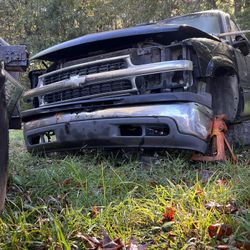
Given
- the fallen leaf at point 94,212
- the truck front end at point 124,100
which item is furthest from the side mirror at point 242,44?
the fallen leaf at point 94,212

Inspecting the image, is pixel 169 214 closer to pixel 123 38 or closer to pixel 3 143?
pixel 3 143

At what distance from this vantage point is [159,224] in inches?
90.3

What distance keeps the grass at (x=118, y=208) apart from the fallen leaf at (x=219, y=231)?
2 cm

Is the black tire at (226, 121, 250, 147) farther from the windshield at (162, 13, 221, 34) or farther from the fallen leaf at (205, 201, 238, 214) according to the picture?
the fallen leaf at (205, 201, 238, 214)

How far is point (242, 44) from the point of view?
5070mm

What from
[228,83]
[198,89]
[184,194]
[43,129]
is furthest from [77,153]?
[184,194]

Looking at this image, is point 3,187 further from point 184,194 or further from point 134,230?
point 184,194

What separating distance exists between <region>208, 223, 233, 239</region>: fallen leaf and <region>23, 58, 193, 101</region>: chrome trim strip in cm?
175

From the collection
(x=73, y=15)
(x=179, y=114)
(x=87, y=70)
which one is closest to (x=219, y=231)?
(x=179, y=114)

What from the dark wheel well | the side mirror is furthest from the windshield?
the dark wheel well

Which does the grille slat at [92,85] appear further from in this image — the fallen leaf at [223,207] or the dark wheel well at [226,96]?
the fallen leaf at [223,207]

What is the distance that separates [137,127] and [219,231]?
189 centimetres

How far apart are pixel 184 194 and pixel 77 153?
2.16 meters

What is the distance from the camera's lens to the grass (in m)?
2.12
